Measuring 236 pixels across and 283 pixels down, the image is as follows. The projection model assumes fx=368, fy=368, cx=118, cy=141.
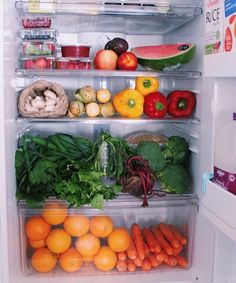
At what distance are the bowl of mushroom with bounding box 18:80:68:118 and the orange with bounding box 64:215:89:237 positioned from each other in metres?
0.45

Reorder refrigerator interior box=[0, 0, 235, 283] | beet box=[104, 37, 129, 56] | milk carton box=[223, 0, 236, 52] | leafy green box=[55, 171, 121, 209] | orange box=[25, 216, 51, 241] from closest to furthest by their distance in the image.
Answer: milk carton box=[223, 0, 236, 52] → refrigerator interior box=[0, 0, 235, 283] → leafy green box=[55, 171, 121, 209] → orange box=[25, 216, 51, 241] → beet box=[104, 37, 129, 56]

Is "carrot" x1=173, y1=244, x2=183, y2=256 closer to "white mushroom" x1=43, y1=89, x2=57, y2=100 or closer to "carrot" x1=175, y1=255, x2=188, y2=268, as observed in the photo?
"carrot" x1=175, y1=255, x2=188, y2=268

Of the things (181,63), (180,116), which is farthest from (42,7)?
(180,116)

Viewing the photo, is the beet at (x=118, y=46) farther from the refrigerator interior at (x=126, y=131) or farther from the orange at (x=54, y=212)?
the orange at (x=54, y=212)

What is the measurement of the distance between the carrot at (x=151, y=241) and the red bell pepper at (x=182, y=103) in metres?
0.56

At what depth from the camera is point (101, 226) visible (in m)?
1.60

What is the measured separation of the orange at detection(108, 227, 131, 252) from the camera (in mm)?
1608

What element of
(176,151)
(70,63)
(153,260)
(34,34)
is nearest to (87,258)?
(153,260)

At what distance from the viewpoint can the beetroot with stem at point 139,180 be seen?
5.13ft

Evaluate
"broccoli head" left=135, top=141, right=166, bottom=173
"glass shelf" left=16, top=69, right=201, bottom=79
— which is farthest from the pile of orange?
"glass shelf" left=16, top=69, right=201, bottom=79

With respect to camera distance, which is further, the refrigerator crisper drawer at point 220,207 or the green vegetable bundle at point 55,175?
the green vegetable bundle at point 55,175

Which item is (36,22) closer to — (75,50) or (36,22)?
(36,22)

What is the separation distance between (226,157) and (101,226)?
2.30ft

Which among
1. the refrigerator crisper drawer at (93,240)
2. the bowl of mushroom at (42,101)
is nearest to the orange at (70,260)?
the refrigerator crisper drawer at (93,240)
